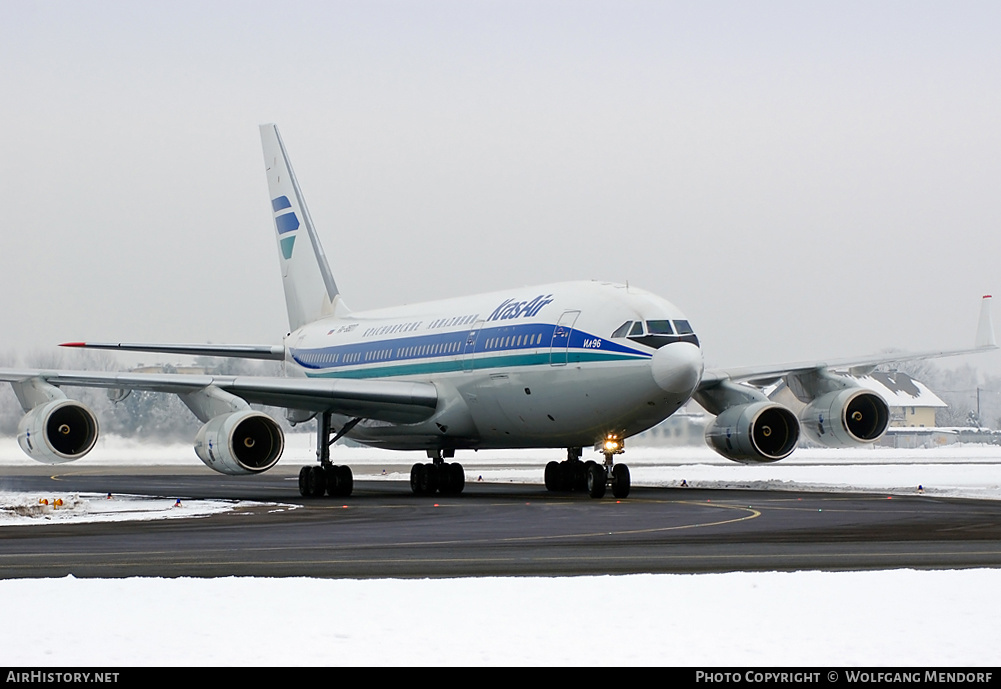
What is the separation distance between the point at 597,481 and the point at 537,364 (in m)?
2.87

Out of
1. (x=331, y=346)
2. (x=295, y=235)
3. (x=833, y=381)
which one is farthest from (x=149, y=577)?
(x=295, y=235)

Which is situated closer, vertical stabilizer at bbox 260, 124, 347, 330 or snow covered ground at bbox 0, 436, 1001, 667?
snow covered ground at bbox 0, 436, 1001, 667

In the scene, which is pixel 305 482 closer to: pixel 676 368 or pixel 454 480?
pixel 454 480

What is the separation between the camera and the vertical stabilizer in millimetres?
41469

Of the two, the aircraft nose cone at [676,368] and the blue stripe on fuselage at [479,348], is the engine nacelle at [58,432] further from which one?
the aircraft nose cone at [676,368]

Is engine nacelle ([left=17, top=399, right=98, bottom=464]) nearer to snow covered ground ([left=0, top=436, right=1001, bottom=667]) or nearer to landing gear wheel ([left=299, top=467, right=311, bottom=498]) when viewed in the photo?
landing gear wheel ([left=299, top=467, right=311, bottom=498])

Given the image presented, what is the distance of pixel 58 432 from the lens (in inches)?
1129

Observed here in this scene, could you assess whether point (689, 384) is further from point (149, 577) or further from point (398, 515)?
point (149, 577)

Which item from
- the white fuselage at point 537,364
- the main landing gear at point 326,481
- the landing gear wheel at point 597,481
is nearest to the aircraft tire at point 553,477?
the white fuselage at point 537,364

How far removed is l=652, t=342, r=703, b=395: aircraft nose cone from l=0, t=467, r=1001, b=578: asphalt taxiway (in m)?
2.21

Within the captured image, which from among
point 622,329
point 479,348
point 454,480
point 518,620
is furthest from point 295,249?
point 518,620

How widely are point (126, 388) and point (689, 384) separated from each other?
12189 millimetres

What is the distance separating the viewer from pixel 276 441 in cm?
2864

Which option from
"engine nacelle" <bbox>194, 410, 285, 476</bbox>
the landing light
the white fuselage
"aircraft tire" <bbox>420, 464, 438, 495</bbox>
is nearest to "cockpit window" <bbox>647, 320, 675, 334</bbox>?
the white fuselage
